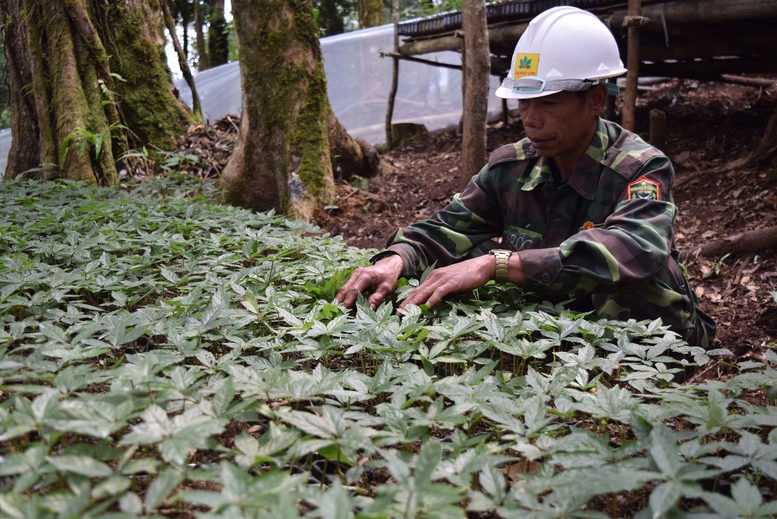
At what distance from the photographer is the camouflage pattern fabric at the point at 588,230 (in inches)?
94.3

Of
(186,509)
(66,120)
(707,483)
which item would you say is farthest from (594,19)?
(66,120)

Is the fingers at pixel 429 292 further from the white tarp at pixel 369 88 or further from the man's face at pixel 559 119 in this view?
the white tarp at pixel 369 88

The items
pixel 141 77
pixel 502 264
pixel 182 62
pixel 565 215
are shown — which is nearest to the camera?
pixel 502 264

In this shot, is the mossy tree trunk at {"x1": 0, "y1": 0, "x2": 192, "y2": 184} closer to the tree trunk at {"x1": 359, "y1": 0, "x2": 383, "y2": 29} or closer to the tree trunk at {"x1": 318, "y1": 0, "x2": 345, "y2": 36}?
the tree trunk at {"x1": 359, "y1": 0, "x2": 383, "y2": 29}

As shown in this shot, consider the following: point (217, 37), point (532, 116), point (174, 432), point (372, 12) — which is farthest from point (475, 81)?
point (217, 37)

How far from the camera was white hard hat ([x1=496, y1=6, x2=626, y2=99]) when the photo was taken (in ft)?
9.09

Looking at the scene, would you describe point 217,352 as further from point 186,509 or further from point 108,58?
point 108,58

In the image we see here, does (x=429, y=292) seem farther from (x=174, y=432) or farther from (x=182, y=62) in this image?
(x=182, y=62)

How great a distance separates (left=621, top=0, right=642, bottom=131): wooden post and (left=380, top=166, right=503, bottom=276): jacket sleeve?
3.02 metres

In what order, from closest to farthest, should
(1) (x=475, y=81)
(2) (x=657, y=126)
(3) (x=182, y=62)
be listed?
(1) (x=475, y=81), (2) (x=657, y=126), (3) (x=182, y=62)

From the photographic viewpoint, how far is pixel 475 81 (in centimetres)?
545

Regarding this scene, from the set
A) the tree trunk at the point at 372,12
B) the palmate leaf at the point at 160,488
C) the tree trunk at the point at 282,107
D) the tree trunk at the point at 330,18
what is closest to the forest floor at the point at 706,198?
the tree trunk at the point at 282,107

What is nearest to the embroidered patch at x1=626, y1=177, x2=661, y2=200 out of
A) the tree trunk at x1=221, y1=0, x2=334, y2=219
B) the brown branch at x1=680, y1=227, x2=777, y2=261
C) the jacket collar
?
the jacket collar

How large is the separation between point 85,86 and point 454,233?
4.56 m
